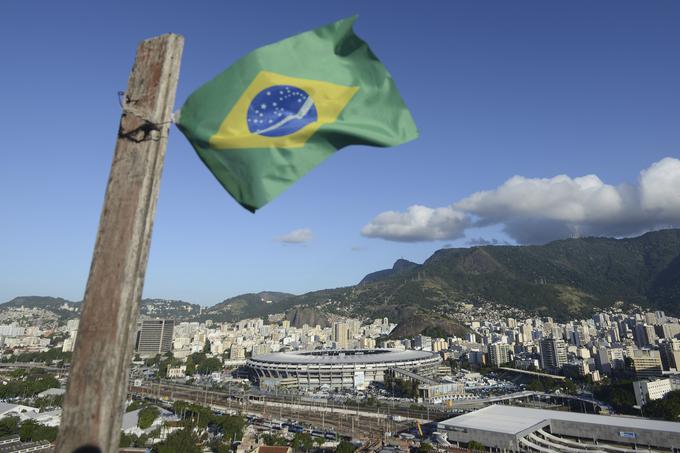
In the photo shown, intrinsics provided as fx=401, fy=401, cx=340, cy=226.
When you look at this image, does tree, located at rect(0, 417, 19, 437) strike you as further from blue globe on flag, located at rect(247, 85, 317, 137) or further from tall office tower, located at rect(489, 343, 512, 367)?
tall office tower, located at rect(489, 343, 512, 367)

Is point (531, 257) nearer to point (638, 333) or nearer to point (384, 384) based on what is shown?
point (638, 333)

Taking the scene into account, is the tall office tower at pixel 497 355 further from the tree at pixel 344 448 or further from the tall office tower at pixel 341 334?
the tree at pixel 344 448

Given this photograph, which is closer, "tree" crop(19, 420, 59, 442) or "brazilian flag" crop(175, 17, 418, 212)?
"brazilian flag" crop(175, 17, 418, 212)

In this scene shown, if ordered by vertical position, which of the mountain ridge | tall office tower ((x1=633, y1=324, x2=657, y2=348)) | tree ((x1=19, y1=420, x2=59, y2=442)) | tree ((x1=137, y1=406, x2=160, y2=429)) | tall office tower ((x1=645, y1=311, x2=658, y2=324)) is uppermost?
the mountain ridge

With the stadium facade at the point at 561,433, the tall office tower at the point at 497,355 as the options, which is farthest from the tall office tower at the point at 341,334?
the stadium facade at the point at 561,433

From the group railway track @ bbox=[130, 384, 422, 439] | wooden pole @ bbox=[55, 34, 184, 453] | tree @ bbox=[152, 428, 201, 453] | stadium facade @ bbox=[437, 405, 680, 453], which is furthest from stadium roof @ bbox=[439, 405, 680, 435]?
wooden pole @ bbox=[55, 34, 184, 453]

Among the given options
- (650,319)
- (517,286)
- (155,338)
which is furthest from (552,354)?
(517,286)
